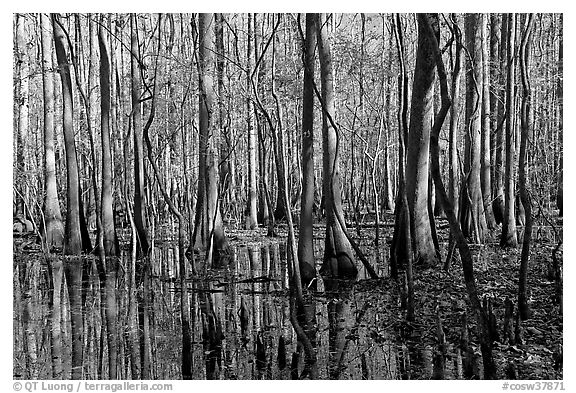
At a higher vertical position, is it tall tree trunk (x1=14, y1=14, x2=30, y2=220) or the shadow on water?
tall tree trunk (x1=14, y1=14, x2=30, y2=220)

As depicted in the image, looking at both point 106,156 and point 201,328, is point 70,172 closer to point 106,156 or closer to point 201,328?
point 106,156

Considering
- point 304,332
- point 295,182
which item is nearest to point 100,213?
point 304,332

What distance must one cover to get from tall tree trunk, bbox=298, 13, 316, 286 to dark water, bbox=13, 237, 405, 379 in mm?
298

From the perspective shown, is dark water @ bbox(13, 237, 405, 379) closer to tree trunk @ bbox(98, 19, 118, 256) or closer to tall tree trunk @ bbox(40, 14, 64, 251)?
tree trunk @ bbox(98, 19, 118, 256)

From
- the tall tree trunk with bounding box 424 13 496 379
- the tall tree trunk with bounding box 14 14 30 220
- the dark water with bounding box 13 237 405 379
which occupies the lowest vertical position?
the dark water with bounding box 13 237 405 379

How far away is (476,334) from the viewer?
5199 mm

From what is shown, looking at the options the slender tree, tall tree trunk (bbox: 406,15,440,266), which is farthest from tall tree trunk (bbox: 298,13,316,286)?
the slender tree

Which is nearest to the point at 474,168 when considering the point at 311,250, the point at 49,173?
the point at 311,250

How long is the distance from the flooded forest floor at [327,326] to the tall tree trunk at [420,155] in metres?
0.34

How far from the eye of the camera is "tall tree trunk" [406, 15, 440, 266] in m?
7.19

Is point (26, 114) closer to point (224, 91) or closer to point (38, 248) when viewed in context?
point (38, 248)

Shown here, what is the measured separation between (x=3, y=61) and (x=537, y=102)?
727 centimetres

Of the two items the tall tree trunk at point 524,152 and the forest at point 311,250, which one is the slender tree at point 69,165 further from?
the tall tree trunk at point 524,152

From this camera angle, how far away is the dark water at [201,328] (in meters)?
4.86
